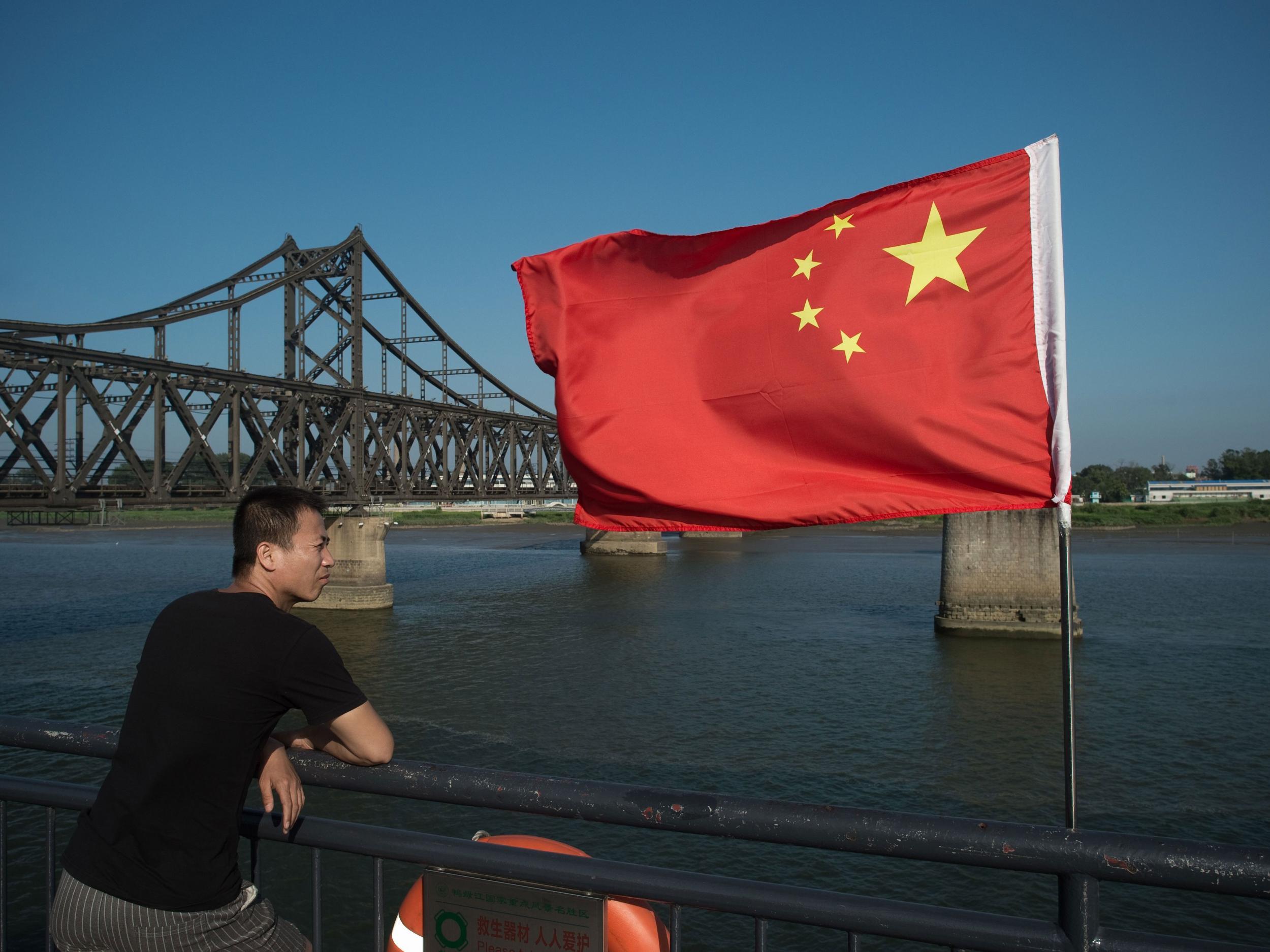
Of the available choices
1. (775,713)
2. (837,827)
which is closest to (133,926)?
(837,827)

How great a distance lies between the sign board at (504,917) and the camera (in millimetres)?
2967

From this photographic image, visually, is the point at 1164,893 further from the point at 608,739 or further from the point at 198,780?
the point at 198,780

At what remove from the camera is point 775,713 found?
20891 mm

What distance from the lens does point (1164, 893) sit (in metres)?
11.9

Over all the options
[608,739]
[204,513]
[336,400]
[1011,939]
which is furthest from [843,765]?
[204,513]

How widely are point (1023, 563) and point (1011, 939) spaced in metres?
30.3

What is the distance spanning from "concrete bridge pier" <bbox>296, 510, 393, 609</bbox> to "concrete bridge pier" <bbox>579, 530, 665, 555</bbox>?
3590 cm

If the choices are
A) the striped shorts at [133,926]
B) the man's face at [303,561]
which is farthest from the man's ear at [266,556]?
the striped shorts at [133,926]

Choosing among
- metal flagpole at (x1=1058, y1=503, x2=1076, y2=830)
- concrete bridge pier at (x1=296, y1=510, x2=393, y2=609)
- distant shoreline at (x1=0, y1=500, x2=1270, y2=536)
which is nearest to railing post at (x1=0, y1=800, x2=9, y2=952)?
metal flagpole at (x1=1058, y1=503, x2=1076, y2=830)

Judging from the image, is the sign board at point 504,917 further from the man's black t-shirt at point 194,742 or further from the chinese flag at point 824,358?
the chinese flag at point 824,358

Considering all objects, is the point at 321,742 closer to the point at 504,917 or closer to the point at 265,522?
the point at 265,522

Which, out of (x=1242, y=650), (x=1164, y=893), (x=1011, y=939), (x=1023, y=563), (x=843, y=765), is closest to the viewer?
(x=1011, y=939)

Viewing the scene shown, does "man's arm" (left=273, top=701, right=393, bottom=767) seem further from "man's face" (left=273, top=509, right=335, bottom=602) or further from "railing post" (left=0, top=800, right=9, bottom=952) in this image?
"railing post" (left=0, top=800, right=9, bottom=952)

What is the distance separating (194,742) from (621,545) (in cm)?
7496
